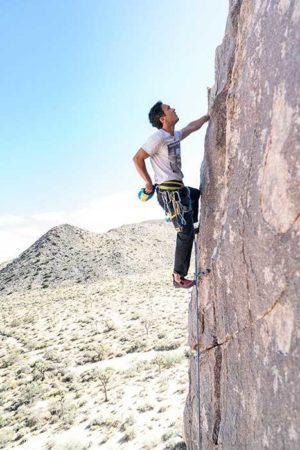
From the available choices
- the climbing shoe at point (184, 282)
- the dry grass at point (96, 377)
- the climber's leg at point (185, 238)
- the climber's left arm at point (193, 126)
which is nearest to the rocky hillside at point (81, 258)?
the dry grass at point (96, 377)

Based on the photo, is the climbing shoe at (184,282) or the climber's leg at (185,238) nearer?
the climber's leg at (185,238)

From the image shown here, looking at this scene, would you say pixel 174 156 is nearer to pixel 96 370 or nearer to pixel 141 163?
pixel 141 163

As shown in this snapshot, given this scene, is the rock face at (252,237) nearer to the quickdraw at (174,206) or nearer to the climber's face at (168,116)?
the quickdraw at (174,206)

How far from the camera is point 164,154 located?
608 cm

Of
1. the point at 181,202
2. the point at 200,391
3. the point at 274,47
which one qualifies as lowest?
the point at 200,391

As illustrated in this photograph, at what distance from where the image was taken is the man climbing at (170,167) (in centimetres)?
602

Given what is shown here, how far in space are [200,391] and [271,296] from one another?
3091 mm

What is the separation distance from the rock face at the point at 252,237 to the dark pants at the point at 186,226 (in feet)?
0.67

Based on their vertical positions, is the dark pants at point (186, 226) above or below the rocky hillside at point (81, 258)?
below

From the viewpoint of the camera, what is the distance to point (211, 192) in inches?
235

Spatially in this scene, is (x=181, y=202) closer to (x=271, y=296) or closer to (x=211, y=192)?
(x=211, y=192)

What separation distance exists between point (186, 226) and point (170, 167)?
0.96 metres

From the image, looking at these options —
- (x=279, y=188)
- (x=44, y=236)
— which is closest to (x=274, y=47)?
(x=279, y=188)

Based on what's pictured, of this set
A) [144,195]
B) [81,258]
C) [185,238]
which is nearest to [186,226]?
[185,238]
